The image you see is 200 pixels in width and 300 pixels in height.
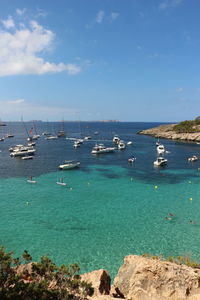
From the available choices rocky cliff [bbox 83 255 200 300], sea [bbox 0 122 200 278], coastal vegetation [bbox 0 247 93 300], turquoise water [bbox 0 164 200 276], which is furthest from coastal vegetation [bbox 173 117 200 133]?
coastal vegetation [bbox 0 247 93 300]

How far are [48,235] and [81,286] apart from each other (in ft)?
50.5

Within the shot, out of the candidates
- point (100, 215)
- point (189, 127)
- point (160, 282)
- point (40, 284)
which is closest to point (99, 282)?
point (160, 282)

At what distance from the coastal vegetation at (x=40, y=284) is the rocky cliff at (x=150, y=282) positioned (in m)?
1.50

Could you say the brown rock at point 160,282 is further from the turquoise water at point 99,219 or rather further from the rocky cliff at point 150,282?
Answer: the turquoise water at point 99,219

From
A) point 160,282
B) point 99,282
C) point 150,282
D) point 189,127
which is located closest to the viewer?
point 160,282

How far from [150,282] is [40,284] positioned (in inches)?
284

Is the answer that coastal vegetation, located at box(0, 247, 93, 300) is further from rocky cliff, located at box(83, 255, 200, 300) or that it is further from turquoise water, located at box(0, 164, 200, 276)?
turquoise water, located at box(0, 164, 200, 276)

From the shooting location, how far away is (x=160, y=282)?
14195mm

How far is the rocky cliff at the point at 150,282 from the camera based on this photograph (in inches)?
532

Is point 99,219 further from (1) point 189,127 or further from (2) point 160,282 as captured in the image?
(1) point 189,127

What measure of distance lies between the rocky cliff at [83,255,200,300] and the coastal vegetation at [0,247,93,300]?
4.93 feet

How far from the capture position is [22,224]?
29969 mm

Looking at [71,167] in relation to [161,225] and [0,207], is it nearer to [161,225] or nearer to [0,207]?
[0,207]

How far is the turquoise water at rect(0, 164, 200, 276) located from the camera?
2447cm
